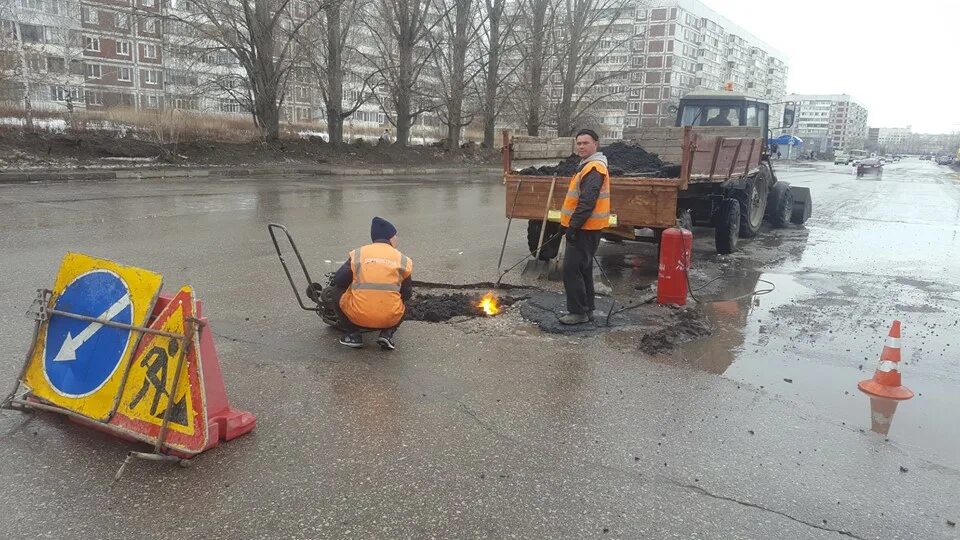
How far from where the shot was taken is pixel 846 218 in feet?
50.8

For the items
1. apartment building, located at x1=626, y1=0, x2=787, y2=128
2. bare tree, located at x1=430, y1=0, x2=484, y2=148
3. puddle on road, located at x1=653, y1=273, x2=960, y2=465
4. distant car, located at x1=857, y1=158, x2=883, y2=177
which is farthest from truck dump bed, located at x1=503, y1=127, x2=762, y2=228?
apartment building, located at x1=626, y1=0, x2=787, y2=128

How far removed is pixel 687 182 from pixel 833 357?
282 centimetres

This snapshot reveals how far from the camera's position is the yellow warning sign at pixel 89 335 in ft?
11.0

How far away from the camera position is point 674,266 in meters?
6.52

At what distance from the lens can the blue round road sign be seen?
340 centimetres

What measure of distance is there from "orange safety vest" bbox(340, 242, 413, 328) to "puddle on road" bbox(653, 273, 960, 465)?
2.12m

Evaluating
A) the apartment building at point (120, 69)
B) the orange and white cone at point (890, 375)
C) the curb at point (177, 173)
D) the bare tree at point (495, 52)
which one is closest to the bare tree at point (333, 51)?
the curb at point (177, 173)

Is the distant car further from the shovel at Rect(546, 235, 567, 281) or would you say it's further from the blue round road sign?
the blue round road sign

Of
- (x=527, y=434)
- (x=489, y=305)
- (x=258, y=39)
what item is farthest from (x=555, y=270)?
(x=258, y=39)

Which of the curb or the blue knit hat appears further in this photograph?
the curb

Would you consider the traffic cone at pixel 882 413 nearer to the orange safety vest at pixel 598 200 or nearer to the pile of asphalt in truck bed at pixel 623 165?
the orange safety vest at pixel 598 200

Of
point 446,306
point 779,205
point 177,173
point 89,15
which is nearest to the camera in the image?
point 446,306

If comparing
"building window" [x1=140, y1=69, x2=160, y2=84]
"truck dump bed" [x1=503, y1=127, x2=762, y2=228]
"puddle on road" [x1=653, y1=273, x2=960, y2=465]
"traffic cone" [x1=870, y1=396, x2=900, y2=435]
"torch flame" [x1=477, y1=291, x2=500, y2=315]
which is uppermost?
"building window" [x1=140, y1=69, x2=160, y2=84]

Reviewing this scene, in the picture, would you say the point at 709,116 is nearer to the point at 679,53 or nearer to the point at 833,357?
the point at 833,357
